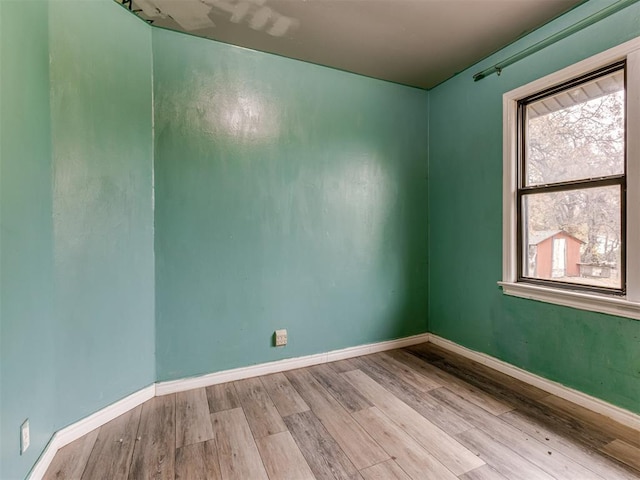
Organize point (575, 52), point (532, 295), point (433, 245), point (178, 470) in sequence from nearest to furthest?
point (178, 470) → point (575, 52) → point (532, 295) → point (433, 245)

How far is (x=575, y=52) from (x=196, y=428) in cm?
334

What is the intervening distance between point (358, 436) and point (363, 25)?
8.66ft

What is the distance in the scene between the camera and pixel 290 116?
2.45 meters

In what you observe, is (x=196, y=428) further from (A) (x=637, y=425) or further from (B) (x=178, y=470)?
(A) (x=637, y=425)

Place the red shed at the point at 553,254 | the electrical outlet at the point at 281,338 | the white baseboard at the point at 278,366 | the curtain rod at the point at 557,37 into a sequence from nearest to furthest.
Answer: the curtain rod at the point at 557,37 < the red shed at the point at 553,254 < the white baseboard at the point at 278,366 < the electrical outlet at the point at 281,338

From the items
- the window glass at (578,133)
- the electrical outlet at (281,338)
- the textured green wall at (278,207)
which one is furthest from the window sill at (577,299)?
the electrical outlet at (281,338)

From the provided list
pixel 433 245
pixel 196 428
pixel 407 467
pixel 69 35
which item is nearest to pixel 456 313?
pixel 433 245

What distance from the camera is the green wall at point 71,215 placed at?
4.06ft

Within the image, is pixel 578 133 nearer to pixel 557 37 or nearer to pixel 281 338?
pixel 557 37

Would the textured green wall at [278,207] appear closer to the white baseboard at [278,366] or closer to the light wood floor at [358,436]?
the white baseboard at [278,366]

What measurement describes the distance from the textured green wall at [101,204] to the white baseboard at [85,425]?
46 millimetres

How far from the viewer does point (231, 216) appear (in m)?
2.27

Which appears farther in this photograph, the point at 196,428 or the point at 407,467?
the point at 196,428

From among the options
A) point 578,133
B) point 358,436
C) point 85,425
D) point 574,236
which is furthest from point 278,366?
point 578,133
